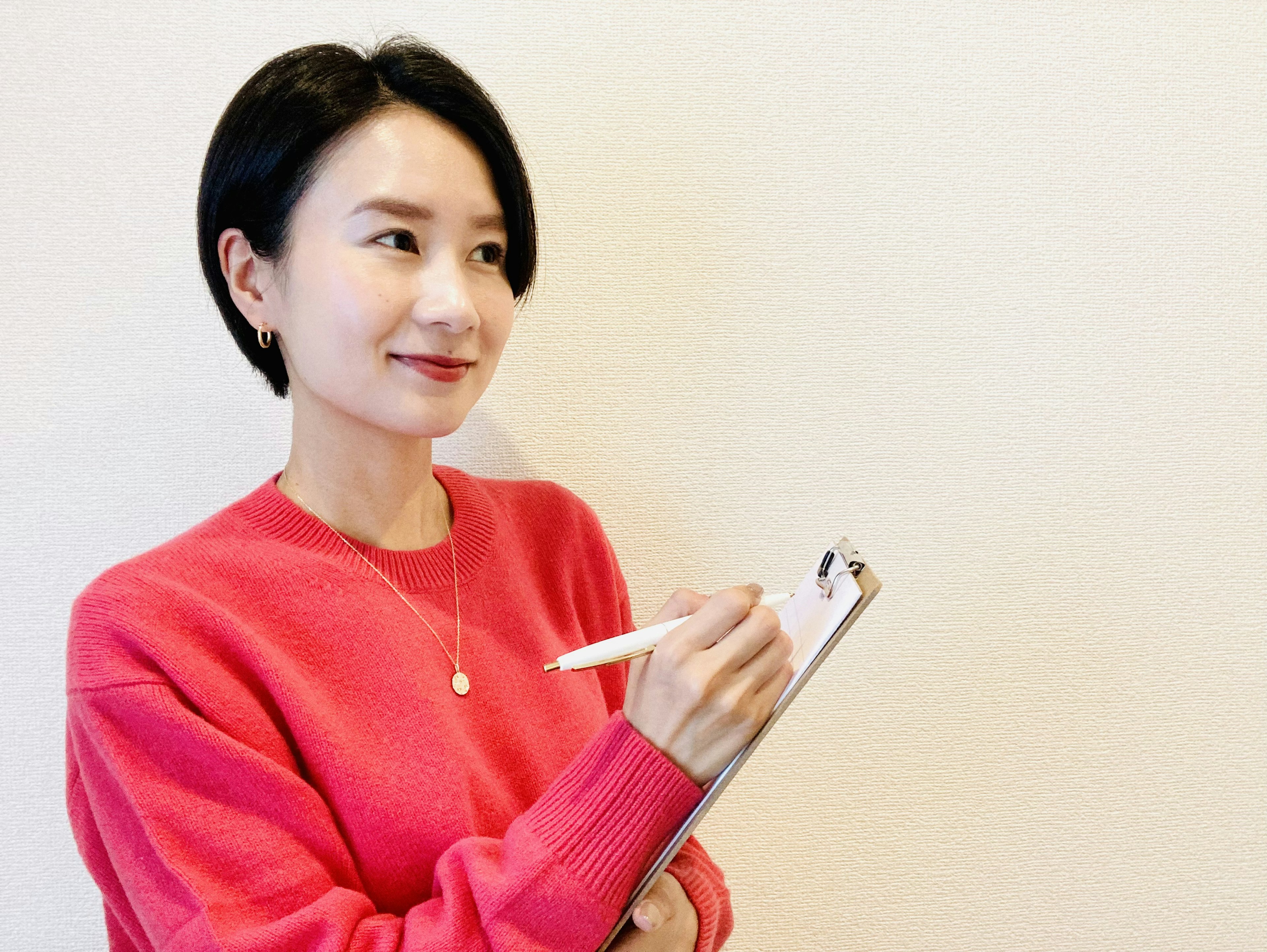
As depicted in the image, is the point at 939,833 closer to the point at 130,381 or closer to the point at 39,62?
the point at 130,381

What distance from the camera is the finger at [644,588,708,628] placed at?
0.83 metres

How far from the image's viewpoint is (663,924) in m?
0.89

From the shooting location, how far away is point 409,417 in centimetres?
89

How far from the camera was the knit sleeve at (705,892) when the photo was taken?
941 mm

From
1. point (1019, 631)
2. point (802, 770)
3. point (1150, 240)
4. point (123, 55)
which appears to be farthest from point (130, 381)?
point (1150, 240)

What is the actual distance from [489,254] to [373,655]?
1.16ft

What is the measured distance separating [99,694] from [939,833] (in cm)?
83

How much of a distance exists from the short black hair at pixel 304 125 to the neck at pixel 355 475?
5.7 inches

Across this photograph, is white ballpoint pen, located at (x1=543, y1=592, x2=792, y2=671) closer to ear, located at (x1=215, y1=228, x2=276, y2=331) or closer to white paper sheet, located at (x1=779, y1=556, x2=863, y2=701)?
white paper sheet, located at (x1=779, y1=556, x2=863, y2=701)

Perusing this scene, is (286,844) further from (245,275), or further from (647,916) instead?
(245,275)

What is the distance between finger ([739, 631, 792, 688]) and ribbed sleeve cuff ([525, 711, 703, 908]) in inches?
3.4

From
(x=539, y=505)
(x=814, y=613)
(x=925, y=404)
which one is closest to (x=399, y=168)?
(x=539, y=505)

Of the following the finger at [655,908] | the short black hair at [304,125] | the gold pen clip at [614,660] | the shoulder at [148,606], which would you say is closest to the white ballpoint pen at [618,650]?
the gold pen clip at [614,660]

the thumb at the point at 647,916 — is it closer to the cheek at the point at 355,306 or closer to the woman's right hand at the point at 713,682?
the woman's right hand at the point at 713,682
